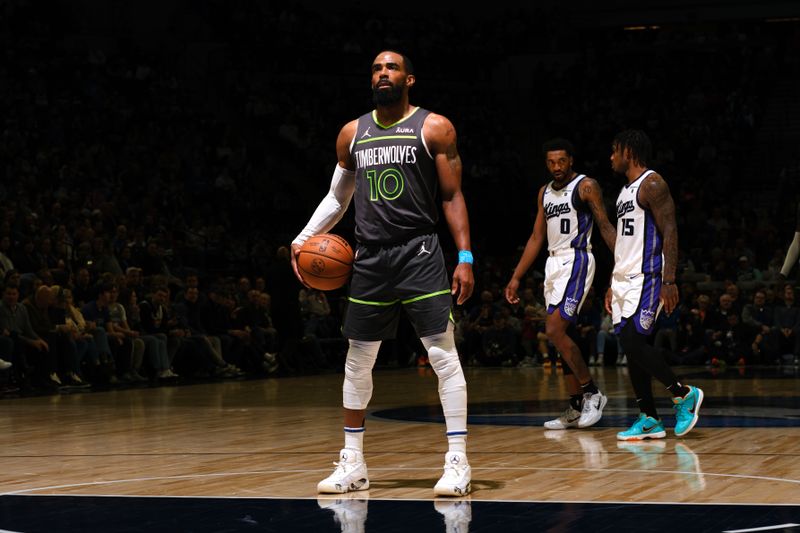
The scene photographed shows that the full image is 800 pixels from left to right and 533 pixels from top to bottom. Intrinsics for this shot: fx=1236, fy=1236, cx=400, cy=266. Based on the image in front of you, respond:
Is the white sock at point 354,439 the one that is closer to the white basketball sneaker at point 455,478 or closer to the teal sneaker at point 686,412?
the white basketball sneaker at point 455,478

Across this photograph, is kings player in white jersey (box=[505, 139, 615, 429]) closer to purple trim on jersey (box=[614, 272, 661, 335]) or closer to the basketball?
purple trim on jersey (box=[614, 272, 661, 335])

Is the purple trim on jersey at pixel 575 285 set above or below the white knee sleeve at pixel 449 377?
above

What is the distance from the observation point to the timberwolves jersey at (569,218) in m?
8.00

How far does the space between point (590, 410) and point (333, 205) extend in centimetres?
306

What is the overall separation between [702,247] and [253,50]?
380 inches

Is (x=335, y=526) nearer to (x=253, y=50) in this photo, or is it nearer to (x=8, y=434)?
(x=8, y=434)

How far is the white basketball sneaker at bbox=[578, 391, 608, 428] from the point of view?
26.1ft

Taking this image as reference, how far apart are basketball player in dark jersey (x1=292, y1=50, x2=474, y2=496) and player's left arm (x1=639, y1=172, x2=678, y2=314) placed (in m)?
2.24

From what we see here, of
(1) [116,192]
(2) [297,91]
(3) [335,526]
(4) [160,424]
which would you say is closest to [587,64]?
(2) [297,91]

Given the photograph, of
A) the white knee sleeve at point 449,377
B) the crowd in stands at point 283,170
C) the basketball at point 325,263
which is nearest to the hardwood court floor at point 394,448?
the white knee sleeve at point 449,377

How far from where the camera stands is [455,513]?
4555 mm

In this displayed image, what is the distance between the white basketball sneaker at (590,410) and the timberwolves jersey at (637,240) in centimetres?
101

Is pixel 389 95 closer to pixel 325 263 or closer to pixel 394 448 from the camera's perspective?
pixel 325 263

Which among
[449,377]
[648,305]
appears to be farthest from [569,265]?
[449,377]
